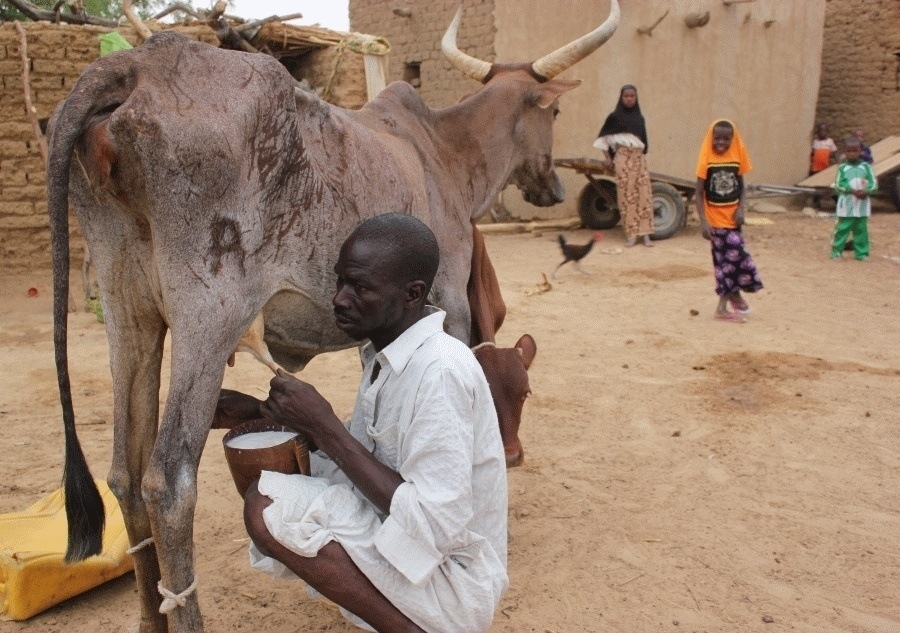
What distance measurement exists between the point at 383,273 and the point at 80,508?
132 centimetres

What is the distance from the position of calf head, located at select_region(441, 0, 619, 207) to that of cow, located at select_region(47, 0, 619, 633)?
149 cm

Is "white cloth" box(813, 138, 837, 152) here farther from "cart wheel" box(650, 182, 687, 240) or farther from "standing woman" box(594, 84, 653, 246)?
"standing woman" box(594, 84, 653, 246)

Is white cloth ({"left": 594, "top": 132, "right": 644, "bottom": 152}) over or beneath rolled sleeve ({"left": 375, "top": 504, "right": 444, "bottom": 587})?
over

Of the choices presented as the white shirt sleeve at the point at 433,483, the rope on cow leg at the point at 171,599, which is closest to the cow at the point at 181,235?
the rope on cow leg at the point at 171,599

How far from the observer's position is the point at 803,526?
140 inches

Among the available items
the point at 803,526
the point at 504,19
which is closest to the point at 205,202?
the point at 803,526

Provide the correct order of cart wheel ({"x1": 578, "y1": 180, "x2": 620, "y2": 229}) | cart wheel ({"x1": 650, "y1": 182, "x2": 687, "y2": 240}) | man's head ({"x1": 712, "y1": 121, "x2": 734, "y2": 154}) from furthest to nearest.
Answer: cart wheel ({"x1": 578, "y1": 180, "x2": 620, "y2": 229}) < cart wheel ({"x1": 650, "y1": 182, "x2": 687, "y2": 240}) < man's head ({"x1": 712, "y1": 121, "x2": 734, "y2": 154})

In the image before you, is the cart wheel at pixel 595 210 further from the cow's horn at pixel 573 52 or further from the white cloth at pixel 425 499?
the white cloth at pixel 425 499

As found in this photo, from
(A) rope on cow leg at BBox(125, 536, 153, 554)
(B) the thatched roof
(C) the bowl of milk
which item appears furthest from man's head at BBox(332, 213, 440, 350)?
(B) the thatched roof

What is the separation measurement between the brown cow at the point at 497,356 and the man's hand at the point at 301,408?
138 cm

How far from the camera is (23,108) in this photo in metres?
7.72

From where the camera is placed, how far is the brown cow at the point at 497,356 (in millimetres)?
3414

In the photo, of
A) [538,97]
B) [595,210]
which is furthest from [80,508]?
[595,210]

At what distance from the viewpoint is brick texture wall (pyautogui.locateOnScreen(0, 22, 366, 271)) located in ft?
25.0
